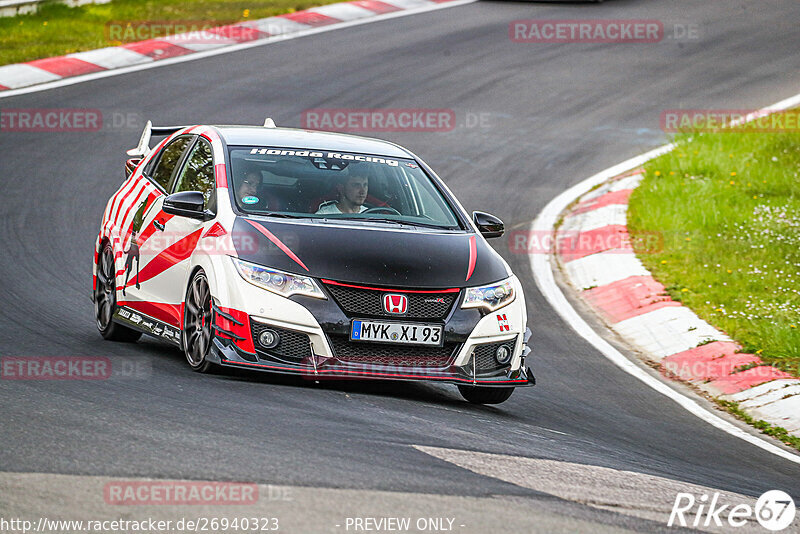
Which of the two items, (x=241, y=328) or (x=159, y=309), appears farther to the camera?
(x=159, y=309)

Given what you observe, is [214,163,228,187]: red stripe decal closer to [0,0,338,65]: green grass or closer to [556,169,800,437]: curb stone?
[556,169,800,437]: curb stone

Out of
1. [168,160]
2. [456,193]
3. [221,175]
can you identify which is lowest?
[456,193]

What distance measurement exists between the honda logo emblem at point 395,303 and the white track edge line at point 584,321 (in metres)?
2.59

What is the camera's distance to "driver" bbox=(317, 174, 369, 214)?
8062 millimetres

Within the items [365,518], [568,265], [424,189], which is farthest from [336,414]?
[568,265]

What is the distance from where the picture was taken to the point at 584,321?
11234 millimetres

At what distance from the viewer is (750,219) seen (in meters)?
13.8

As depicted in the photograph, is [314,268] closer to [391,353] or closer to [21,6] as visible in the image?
[391,353]

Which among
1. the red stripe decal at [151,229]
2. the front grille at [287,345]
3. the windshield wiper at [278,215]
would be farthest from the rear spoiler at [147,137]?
the front grille at [287,345]

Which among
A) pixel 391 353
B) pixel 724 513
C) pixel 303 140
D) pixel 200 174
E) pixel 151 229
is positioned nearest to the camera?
pixel 724 513

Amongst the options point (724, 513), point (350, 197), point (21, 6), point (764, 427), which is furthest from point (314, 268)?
point (21, 6)

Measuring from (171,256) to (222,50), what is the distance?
12982 millimetres

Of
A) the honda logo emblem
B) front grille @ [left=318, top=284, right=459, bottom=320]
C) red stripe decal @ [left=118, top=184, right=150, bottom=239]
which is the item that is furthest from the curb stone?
red stripe decal @ [left=118, top=184, right=150, bottom=239]

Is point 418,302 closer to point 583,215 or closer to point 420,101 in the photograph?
point 583,215
